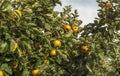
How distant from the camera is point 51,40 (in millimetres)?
6801

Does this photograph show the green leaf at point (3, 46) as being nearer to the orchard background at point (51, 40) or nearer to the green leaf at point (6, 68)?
the orchard background at point (51, 40)

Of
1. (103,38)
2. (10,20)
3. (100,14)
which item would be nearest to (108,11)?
(100,14)

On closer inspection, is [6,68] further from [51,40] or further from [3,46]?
[51,40]

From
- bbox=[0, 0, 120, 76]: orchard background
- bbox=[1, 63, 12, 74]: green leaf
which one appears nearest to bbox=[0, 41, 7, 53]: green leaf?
bbox=[0, 0, 120, 76]: orchard background

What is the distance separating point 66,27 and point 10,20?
2.58 meters

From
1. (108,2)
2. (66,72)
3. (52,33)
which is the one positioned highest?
(108,2)

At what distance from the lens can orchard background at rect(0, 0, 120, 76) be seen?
18.6 ft

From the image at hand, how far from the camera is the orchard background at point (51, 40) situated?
5.68 meters

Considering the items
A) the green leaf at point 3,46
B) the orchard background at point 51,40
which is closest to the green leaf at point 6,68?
the orchard background at point 51,40

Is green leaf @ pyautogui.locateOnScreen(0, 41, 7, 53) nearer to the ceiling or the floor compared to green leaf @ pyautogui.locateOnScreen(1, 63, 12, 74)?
nearer to the ceiling

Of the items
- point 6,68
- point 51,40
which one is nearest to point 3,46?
point 6,68

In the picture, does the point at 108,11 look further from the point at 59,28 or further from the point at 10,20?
the point at 10,20

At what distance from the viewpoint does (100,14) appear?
9133mm

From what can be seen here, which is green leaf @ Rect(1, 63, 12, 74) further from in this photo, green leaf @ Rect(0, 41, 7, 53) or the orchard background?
green leaf @ Rect(0, 41, 7, 53)
